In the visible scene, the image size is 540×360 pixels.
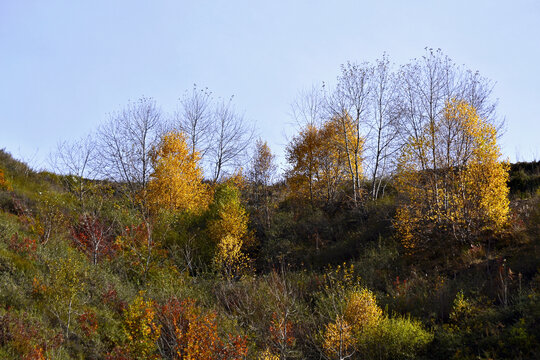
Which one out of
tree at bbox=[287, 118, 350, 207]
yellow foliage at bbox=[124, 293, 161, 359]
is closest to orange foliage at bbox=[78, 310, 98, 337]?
yellow foliage at bbox=[124, 293, 161, 359]

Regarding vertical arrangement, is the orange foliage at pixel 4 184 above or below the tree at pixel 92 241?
above

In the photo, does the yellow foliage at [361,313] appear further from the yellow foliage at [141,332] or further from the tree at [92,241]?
the tree at [92,241]

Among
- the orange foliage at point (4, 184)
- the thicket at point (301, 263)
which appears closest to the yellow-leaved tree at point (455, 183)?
the thicket at point (301, 263)

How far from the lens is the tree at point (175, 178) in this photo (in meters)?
23.4

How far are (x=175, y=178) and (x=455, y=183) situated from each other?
54.1ft

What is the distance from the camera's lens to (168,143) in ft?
86.2

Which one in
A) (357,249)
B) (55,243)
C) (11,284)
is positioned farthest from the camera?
(357,249)

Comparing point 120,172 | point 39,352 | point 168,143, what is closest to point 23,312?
point 39,352

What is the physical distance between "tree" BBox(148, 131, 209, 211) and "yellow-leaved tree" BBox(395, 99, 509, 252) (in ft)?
43.2

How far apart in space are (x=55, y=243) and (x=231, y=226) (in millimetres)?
8260

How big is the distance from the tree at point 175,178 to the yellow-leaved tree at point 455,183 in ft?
43.2

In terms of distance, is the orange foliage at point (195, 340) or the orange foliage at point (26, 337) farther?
the orange foliage at point (195, 340)

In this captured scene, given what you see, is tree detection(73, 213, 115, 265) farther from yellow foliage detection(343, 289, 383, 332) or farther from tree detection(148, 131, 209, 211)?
yellow foliage detection(343, 289, 383, 332)

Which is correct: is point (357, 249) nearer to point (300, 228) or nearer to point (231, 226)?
point (300, 228)
